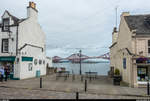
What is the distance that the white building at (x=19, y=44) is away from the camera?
16.3m

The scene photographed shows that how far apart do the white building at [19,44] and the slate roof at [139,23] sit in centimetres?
1405

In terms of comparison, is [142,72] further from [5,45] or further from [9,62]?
[5,45]

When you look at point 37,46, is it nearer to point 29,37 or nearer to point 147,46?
point 29,37

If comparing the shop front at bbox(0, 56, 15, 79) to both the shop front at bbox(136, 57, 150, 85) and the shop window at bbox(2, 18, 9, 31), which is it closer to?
the shop window at bbox(2, 18, 9, 31)

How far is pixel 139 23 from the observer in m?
14.0

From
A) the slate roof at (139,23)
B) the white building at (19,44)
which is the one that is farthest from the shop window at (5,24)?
the slate roof at (139,23)

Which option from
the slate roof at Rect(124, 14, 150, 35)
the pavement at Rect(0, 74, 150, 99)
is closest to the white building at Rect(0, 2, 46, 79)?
the pavement at Rect(0, 74, 150, 99)

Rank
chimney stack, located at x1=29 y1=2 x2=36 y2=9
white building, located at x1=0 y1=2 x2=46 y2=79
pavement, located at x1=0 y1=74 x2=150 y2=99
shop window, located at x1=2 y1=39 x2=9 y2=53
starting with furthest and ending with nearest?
1. chimney stack, located at x1=29 y1=2 x2=36 y2=9
2. shop window, located at x1=2 y1=39 x2=9 y2=53
3. white building, located at x1=0 y1=2 x2=46 y2=79
4. pavement, located at x1=0 y1=74 x2=150 y2=99

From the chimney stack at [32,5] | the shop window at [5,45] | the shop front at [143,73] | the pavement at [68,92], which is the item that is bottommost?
the pavement at [68,92]

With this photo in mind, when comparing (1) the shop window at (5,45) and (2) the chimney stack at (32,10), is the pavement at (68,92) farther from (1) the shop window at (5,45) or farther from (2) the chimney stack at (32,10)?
(2) the chimney stack at (32,10)

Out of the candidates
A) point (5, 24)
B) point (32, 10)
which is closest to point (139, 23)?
point (32, 10)

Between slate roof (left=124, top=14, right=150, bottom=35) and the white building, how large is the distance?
14.0m

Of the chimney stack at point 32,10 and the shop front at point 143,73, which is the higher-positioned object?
the chimney stack at point 32,10

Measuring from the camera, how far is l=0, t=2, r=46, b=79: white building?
1632cm
